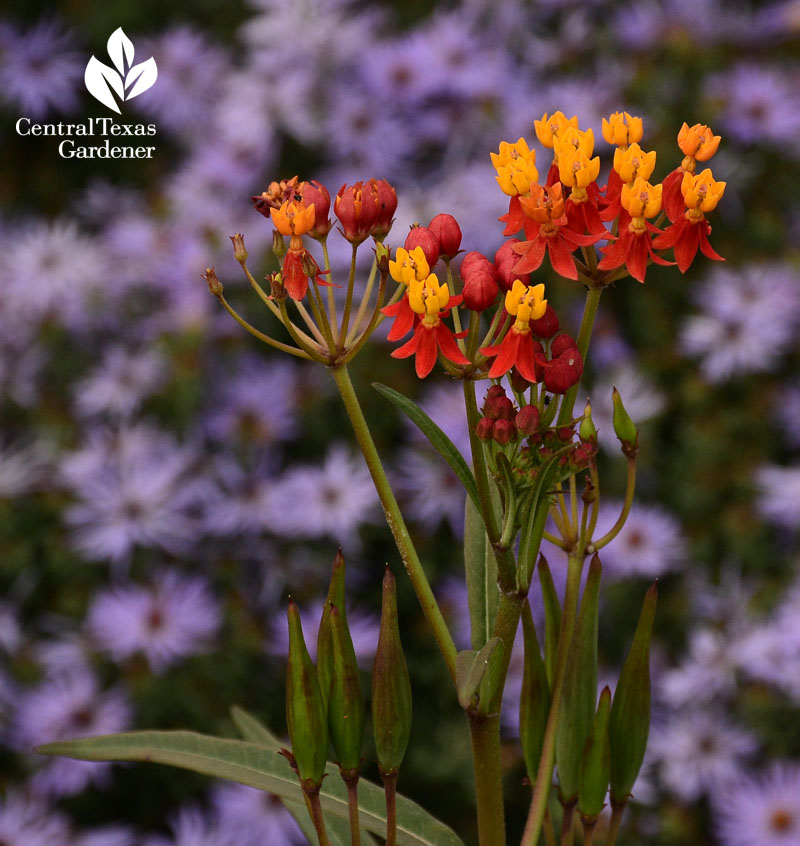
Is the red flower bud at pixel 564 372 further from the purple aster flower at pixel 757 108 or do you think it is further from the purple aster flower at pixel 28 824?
the purple aster flower at pixel 757 108

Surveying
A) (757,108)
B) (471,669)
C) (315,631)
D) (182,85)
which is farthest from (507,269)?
(182,85)

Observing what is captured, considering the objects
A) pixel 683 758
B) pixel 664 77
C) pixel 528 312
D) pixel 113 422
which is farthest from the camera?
pixel 664 77

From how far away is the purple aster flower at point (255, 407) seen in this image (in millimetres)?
870

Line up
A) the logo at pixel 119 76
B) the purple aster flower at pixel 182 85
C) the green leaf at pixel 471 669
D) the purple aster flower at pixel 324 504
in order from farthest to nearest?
the purple aster flower at pixel 182 85, the logo at pixel 119 76, the purple aster flower at pixel 324 504, the green leaf at pixel 471 669

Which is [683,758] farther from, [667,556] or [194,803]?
[194,803]

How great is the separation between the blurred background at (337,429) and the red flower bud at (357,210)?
0.52 metres

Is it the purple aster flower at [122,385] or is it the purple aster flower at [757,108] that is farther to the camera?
the purple aster flower at [757,108]

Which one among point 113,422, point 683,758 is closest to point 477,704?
point 683,758

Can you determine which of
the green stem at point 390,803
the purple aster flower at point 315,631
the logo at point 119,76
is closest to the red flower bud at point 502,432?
the green stem at point 390,803

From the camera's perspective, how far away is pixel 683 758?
776 millimetres

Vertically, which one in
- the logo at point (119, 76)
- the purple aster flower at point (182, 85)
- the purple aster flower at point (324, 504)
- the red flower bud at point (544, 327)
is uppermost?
the purple aster flower at point (182, 85)

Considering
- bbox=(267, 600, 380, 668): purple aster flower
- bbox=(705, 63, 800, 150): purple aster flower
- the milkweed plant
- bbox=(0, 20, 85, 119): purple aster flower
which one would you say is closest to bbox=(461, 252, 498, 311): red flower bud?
the milkweed plant

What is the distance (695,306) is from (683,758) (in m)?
0.43

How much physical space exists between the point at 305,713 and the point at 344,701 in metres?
0.01
